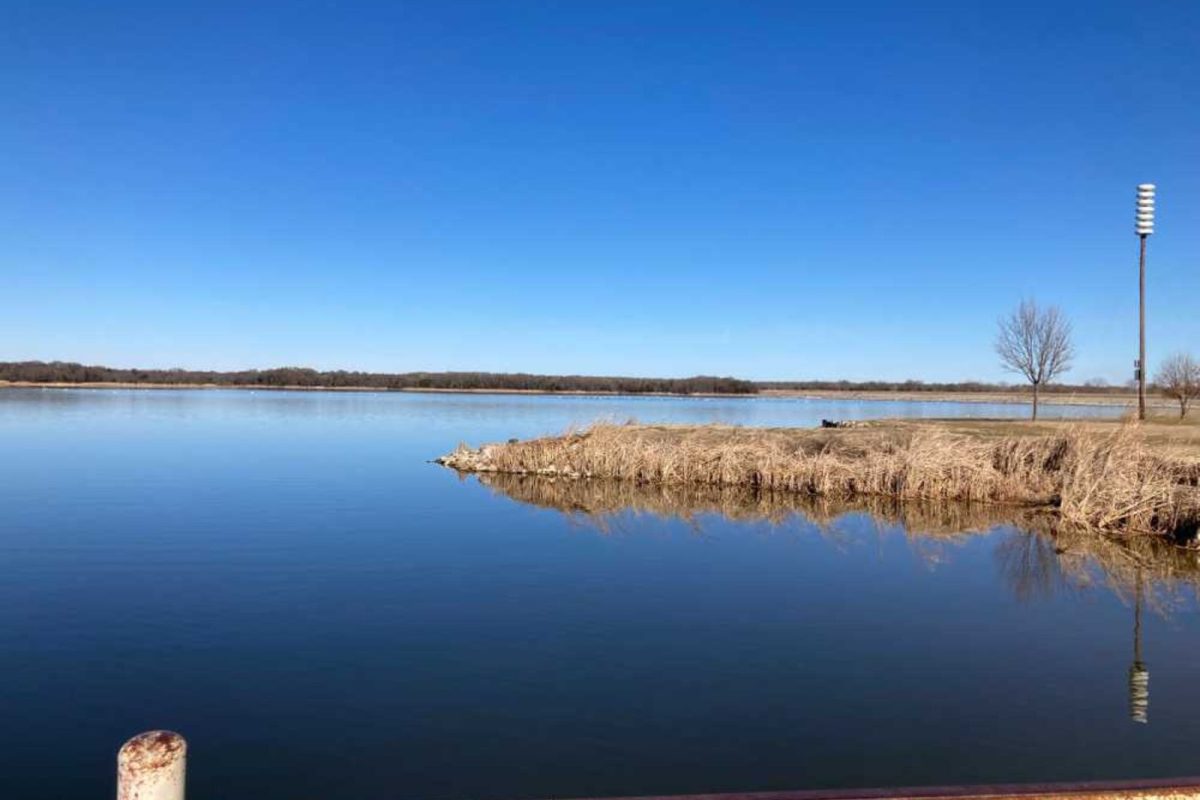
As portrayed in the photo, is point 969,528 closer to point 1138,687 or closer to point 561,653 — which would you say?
point 1138,687

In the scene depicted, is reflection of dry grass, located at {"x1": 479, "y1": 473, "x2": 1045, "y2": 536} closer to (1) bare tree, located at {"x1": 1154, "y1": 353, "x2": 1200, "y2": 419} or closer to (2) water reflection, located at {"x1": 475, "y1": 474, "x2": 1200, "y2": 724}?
(2) water reflection, located at {"x1": 475, "y1": 474, "x2": 1200, "y2": 724}

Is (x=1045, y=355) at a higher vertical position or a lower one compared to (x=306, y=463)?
higher

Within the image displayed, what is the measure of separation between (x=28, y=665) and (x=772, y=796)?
794 centimetres

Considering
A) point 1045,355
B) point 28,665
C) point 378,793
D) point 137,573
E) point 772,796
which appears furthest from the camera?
point 1045,355

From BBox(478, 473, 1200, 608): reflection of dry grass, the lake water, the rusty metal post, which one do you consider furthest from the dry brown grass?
the rusty metal post

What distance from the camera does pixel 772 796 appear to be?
4.39 m

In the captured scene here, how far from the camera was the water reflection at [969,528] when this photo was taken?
43.8ft

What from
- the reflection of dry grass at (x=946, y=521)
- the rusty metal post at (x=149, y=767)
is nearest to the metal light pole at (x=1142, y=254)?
the reflection of dry grass at (x=946, y=521)

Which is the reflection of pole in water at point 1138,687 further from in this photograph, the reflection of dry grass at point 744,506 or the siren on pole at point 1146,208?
the siren on pole at point 1146,208

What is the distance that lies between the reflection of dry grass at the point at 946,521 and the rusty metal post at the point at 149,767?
39.4ft

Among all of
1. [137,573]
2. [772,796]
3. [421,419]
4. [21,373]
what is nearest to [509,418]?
[421,419]

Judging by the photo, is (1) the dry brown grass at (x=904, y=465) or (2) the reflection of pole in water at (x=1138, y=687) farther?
(1) the dry brown grass at (x=904, y=465)

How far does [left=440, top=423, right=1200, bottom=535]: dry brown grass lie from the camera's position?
1869 centimetres

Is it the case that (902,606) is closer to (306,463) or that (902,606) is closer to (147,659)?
(147,659)
